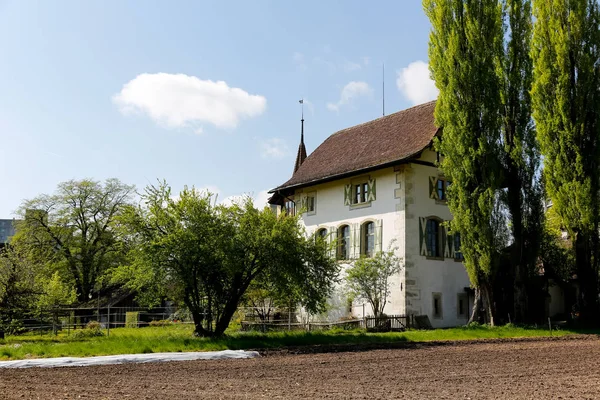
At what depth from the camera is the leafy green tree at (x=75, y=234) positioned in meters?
47.2

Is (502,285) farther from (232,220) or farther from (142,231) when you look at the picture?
(142,231)

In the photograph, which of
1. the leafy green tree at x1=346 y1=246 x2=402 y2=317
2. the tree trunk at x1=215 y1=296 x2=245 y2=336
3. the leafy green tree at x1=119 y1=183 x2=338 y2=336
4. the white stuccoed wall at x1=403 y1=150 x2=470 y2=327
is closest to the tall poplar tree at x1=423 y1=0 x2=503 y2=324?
the white stuccoed wall at x1=403 y1=150 x2=470 y2=327

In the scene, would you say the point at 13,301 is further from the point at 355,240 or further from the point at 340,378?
the point at 340,378

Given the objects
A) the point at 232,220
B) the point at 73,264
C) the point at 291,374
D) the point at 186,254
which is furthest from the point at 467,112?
the point at 73,264

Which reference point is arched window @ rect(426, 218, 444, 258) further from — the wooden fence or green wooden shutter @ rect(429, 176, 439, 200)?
the wooden fence

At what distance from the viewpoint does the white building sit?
28.4 meters

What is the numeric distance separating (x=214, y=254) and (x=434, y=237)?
13.2m

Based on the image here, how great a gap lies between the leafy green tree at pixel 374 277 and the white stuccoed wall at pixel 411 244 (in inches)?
19.2

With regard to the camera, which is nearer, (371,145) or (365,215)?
(365,215)

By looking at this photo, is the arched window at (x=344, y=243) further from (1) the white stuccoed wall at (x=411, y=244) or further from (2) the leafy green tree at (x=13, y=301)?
(2) the leafy green tree at (x=13, y=301)

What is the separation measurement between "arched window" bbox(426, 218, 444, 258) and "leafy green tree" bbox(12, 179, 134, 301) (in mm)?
25380

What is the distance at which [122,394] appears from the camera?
9656mm

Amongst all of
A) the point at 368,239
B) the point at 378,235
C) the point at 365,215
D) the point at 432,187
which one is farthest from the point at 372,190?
the point at 432,187

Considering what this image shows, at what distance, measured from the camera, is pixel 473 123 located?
86.5 feet
